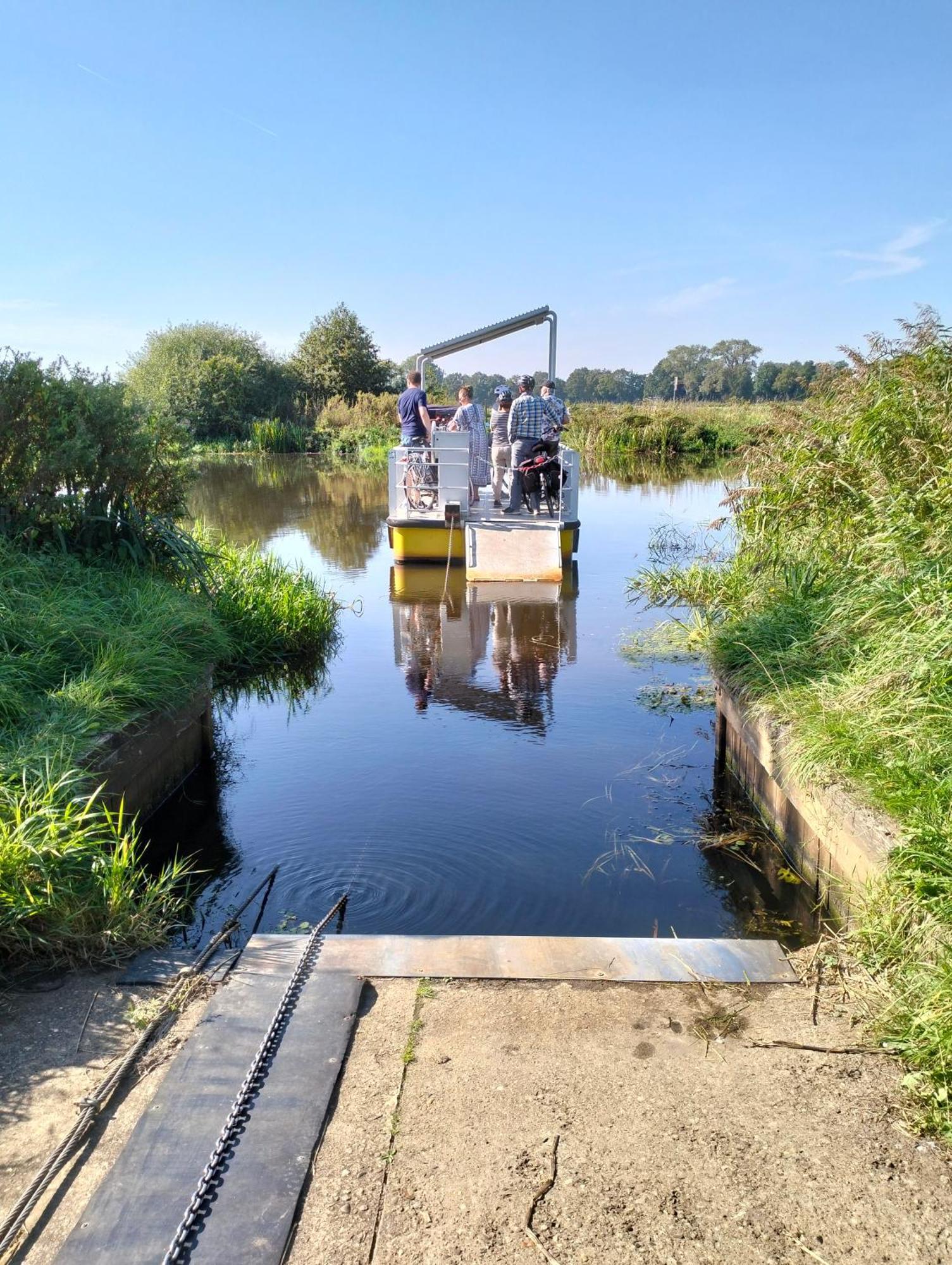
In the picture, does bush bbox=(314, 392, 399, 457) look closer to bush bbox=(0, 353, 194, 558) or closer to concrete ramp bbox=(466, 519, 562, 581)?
concrete ramp bbox=(466, 519, 562, 581)

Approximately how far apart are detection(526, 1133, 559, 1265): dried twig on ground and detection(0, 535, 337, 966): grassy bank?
1895mm

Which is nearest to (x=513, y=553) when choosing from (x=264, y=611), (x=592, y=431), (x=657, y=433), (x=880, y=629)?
(x=264, y=611)

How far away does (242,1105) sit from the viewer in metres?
→ 2.77

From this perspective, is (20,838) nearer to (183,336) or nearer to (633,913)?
(633,913)

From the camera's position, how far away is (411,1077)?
2.93m

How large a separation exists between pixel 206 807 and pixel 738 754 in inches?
135

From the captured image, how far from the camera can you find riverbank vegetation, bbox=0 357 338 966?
3.74m

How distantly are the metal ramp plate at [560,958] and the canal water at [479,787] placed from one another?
0.74 m

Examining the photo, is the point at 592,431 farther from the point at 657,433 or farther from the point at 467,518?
the point at 467,518

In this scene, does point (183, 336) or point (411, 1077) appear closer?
point (411, 1077)

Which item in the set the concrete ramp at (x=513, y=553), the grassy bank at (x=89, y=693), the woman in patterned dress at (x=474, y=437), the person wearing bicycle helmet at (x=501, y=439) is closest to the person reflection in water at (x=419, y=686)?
the grassy bank at (x=89, y=693)

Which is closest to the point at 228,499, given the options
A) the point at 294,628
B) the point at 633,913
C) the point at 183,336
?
the point at 294,628

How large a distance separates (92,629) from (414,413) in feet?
28.7

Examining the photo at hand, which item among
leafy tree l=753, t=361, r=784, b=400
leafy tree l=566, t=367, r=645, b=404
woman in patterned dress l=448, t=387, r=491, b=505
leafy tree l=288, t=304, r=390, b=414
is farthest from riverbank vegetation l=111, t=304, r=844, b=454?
leafy tree l=566, t=367, r=645, b=404
